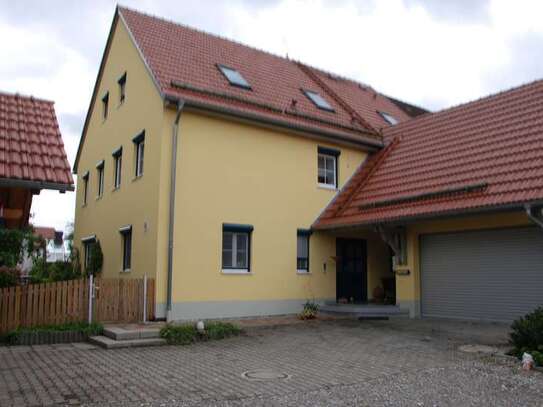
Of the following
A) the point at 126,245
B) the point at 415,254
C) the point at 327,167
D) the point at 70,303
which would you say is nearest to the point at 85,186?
the point at 126,245

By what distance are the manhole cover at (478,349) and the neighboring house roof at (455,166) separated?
3274mm

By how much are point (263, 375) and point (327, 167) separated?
411 inches

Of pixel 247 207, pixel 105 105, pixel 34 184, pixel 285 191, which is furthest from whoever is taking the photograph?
pixel 105 105

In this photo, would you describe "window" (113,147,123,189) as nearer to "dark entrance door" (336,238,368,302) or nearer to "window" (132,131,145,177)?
"window" (132,131,145,177)

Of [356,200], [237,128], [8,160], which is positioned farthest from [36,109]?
[356,200]

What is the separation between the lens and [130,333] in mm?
10586

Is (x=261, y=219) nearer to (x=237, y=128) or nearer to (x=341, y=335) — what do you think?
(x=237, y=128)

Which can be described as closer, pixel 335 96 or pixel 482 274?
pixel 482 274

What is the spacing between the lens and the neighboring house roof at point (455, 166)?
496 inches

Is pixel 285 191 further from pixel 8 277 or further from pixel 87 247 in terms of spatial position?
pixel 87 247

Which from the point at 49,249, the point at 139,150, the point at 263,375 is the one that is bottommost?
the point at 263,375

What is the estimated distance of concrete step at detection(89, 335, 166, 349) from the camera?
1015 cm

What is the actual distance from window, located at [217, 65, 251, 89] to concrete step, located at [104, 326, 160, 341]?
811 centimetres

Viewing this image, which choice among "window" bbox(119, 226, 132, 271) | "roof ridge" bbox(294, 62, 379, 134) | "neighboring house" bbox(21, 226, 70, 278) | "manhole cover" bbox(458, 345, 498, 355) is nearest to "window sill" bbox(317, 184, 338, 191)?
"roof ridge" bbox(294, 62, 379, 134)
